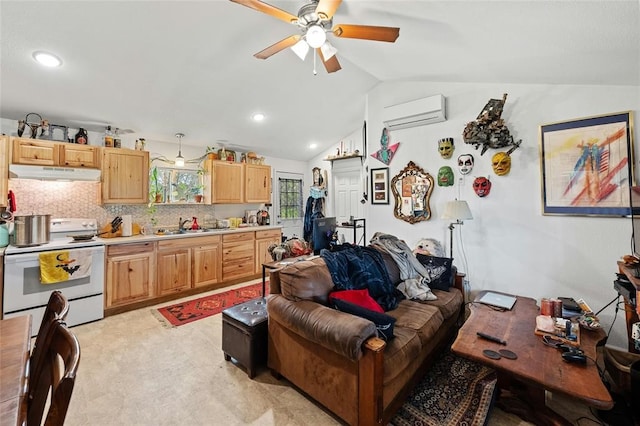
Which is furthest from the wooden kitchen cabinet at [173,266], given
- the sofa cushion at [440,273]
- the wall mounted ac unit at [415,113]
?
the wall mounted ac unit at [415,113]

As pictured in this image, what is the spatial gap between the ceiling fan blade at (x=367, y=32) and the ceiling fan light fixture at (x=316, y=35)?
0.21m

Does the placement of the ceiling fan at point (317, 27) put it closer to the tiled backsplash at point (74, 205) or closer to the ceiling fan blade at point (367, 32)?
the ceiling fan blade at point (367, 32)

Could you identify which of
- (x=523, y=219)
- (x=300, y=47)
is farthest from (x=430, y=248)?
(x=300, y=47)

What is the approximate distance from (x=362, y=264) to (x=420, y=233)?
1.37 meters

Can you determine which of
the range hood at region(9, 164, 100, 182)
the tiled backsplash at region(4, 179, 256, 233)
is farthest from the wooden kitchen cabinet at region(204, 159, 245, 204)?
the range hood at region(9, 164, 100, 182)

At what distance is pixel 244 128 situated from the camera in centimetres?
436

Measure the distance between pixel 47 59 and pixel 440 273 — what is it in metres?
4.26

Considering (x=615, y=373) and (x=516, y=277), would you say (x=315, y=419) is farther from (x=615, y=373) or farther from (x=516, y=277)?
(x=516, y=277)

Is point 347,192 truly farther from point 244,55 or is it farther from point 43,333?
point 43,333

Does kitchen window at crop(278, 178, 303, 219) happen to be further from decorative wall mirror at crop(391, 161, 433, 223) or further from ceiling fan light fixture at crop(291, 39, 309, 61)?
ceiling fan light fixture at crop(291, 39, 309, 61)

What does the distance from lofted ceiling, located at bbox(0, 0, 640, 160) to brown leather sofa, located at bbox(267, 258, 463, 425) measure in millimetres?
2182

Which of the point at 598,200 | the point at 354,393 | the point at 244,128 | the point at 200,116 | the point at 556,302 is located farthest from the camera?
the point at 244,128

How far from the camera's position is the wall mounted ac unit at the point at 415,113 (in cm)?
327

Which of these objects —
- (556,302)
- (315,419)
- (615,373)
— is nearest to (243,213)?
(315,419)
